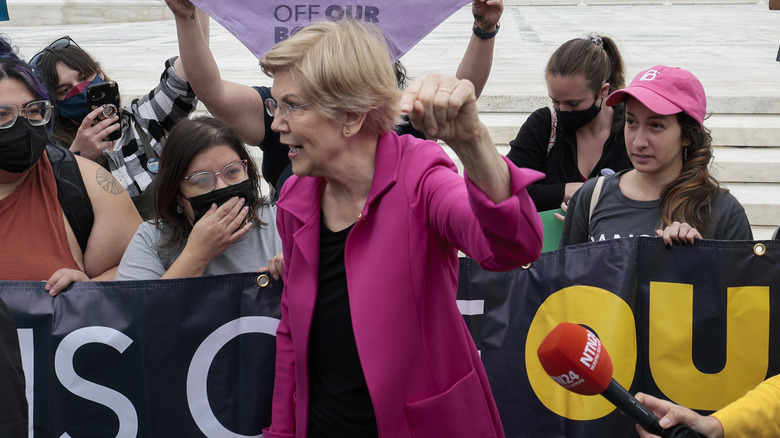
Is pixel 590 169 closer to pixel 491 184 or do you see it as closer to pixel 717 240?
pixel 717 240

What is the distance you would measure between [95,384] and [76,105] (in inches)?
66.4

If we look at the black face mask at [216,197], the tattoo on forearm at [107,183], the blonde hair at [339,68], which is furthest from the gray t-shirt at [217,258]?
the blonde hair at [339,68]

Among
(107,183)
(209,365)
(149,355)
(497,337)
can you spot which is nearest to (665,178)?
(497,337)

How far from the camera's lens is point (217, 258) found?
9.57ft

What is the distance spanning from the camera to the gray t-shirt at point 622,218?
295 cm

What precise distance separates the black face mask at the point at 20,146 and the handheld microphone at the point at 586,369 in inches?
76.9

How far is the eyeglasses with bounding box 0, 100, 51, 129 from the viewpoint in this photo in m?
2.84

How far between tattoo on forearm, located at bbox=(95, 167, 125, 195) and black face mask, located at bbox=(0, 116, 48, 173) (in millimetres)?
226

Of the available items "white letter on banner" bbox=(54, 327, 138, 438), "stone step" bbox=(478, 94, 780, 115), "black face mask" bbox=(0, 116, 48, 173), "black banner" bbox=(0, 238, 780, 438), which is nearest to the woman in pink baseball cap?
"black banner" bbox=(0, 238, 780, 438)

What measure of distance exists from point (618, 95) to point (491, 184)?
1.79 m

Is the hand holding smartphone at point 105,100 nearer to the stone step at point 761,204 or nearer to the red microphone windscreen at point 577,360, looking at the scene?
the red microphone windscreen at point 577,360

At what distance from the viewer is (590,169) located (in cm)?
402

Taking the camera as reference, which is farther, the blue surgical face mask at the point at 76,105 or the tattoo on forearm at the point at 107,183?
the blue surgical face mask at the point at 76,105

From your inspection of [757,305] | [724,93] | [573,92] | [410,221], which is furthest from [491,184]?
[724,93]
